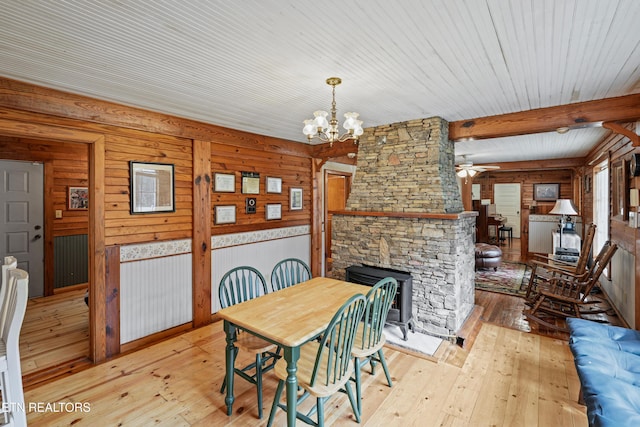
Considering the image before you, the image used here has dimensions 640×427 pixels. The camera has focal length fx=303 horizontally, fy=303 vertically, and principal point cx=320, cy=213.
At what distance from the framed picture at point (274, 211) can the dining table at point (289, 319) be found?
1991 millimetres

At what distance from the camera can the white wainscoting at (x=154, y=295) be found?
315 cm

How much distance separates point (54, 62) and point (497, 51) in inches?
119

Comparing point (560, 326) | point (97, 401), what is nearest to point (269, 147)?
point (97, 401)

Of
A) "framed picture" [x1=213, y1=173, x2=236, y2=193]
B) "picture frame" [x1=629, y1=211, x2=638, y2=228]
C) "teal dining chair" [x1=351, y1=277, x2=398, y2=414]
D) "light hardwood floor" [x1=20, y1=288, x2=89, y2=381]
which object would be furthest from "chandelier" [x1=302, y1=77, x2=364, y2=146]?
"light hardwood floor" [x1=20, y1=288, x2=89, y2=381]

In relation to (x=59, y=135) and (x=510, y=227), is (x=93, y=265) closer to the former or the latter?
(x=59, y=135)

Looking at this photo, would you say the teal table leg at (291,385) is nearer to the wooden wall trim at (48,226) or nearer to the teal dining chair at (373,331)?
the teal dining chair at (373,331)

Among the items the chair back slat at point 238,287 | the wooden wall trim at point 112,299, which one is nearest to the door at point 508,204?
the chair back slat at point 238,287

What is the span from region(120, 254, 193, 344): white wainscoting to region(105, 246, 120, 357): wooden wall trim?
0.05 m

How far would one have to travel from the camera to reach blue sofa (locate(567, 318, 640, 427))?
5.15ft

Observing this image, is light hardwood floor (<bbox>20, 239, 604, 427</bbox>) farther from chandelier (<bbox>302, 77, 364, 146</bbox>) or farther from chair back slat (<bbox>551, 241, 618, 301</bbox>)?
chandelier (<bbox>302, 77, 364, 146</bbox>)

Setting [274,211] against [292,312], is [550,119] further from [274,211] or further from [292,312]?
[274,211]

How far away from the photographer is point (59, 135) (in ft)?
8.74

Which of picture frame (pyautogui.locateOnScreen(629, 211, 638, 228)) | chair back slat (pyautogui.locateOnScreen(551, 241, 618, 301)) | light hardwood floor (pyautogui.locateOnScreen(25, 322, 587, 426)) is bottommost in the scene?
light hardwood floor (pyautogui.locateOnScreen(25, 322, 587, 426))

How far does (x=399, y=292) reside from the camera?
3.43 metres
